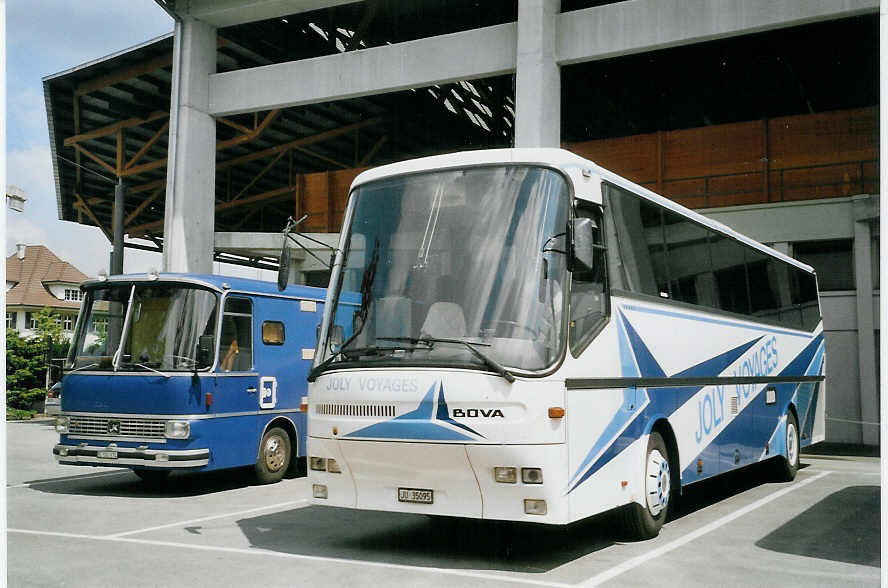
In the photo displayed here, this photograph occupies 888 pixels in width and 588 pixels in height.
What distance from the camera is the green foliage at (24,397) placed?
108 ft

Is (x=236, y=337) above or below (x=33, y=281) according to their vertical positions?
below

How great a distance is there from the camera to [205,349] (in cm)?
1214

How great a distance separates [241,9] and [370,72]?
3535 mm

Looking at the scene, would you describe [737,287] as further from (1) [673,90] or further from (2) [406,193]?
(1) [673,90]

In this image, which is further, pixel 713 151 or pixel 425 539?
pixel 713 151

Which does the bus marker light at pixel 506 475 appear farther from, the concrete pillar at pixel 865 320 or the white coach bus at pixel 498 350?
the concrete pillar at pixel 865 320

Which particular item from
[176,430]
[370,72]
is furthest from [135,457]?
[370,72]

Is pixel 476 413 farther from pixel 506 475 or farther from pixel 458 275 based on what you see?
pixel 458 275

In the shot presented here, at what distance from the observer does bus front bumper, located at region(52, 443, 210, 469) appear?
11852mm

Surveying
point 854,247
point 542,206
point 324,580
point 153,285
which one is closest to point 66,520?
point 153,285

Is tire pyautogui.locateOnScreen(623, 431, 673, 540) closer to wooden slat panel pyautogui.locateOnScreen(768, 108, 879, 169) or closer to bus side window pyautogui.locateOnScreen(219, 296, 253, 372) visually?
bus side window pyautogui.locateOnScreen(219, 296, 253, 372)

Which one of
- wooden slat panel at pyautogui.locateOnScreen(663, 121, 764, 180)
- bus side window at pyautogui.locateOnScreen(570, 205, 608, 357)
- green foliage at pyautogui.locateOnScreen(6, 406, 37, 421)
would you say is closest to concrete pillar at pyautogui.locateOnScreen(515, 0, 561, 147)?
wooden slat panel at pyautogui.locateOnScreen(663, 121, 764, 180)

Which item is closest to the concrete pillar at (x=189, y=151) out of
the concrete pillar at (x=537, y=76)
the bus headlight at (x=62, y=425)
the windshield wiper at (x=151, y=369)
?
the concrete pillar at (x=537, y=76)

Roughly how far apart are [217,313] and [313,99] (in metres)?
10.9
